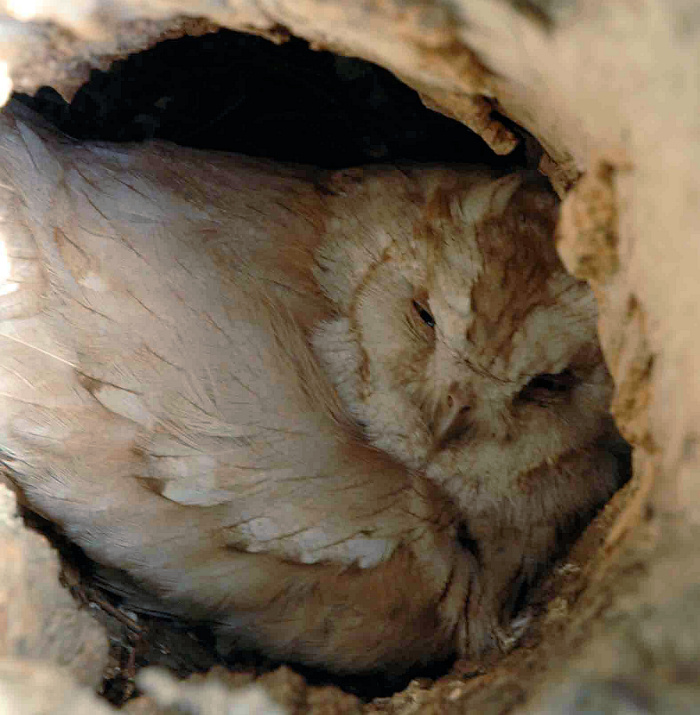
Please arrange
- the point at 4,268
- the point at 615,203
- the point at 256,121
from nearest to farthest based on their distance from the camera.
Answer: the point at 615,203, the point at 4,268, the point at 256,121

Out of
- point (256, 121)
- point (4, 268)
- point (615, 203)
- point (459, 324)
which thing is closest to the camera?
point (615, 203)

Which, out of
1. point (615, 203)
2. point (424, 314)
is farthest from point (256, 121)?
point (615, 203)

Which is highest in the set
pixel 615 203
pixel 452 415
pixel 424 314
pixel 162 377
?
pixel 615 203

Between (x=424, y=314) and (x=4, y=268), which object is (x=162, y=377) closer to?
(x=4, y=268)

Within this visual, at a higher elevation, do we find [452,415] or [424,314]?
[424,314]

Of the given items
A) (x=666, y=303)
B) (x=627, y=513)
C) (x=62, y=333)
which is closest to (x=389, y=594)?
(x=627, y=513)

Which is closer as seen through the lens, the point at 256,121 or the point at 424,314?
the point at 424,314

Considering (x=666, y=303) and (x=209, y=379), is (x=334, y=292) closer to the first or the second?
(x=209, y=379)

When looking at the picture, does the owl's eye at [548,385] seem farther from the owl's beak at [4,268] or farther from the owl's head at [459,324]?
the owl's beak at [4,268]
